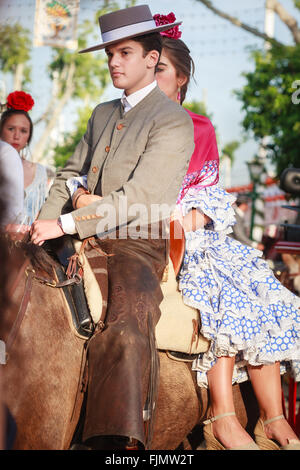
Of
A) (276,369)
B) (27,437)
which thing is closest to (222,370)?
(276,369)

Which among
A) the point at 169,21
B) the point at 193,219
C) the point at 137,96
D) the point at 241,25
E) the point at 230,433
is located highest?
Result: the point at 241,25

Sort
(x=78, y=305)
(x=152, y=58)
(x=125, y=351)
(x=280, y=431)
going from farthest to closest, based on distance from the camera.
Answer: (x=280, y=431) → (x=152, y=58) → (x=78, y=305) → (x=125, y=351)

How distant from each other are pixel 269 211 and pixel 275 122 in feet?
19.3

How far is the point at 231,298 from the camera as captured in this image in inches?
124

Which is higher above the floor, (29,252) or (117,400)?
(29,252)

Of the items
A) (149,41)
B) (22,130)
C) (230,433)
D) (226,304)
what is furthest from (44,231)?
(22,130)

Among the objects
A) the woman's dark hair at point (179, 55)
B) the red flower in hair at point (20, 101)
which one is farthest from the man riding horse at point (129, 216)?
the red flower in hair at point (20, 101)

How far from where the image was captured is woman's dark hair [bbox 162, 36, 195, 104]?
3.63 metres

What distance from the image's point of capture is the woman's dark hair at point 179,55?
363 cm

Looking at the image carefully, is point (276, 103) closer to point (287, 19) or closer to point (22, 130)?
point (287, 19)

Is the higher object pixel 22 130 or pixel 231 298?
pixel 22 130

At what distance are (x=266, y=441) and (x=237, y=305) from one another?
84cm

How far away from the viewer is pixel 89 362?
8.73 ft

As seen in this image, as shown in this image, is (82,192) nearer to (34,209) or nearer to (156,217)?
(156,217)
